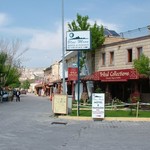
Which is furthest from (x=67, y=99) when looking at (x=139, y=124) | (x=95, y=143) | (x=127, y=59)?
(x=127, y=59)

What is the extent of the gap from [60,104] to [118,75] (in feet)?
43.0

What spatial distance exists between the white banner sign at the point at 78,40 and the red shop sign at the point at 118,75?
31.4 ft

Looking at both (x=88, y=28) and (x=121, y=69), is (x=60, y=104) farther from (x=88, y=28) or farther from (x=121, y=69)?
(x=88, y=28)

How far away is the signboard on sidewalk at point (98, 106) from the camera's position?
24.0 meters

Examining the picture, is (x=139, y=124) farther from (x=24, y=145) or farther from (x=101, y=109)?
(x=24, y=145)

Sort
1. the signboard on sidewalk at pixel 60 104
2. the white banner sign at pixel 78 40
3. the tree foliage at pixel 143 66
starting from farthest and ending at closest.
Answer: the tree foliage at pixel 143 66 < the white banner sign at pixel 78 40 < the signboard on sidewalk at pixel 60 104

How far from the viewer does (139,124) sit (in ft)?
72.2

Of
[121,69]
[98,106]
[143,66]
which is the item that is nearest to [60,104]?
[98,106]

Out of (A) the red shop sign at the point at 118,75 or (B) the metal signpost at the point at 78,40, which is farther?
(A) the red shop sign at the point at 118,75

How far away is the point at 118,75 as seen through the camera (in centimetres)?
3850

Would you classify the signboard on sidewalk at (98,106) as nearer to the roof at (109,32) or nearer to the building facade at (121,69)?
the building facade at (121,69)

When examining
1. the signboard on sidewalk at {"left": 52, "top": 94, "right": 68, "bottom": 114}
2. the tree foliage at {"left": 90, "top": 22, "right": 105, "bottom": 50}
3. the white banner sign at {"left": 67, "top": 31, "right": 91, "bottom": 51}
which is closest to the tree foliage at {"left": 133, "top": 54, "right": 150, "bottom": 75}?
the white banner sign at {"left": 67, "top": 31, "right": 91, "bottom": 51}

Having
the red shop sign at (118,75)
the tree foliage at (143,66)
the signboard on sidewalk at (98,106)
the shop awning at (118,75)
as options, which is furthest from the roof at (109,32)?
the signboard on sidewalk at (98,106)

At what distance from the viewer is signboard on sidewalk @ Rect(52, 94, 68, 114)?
86.4ft
